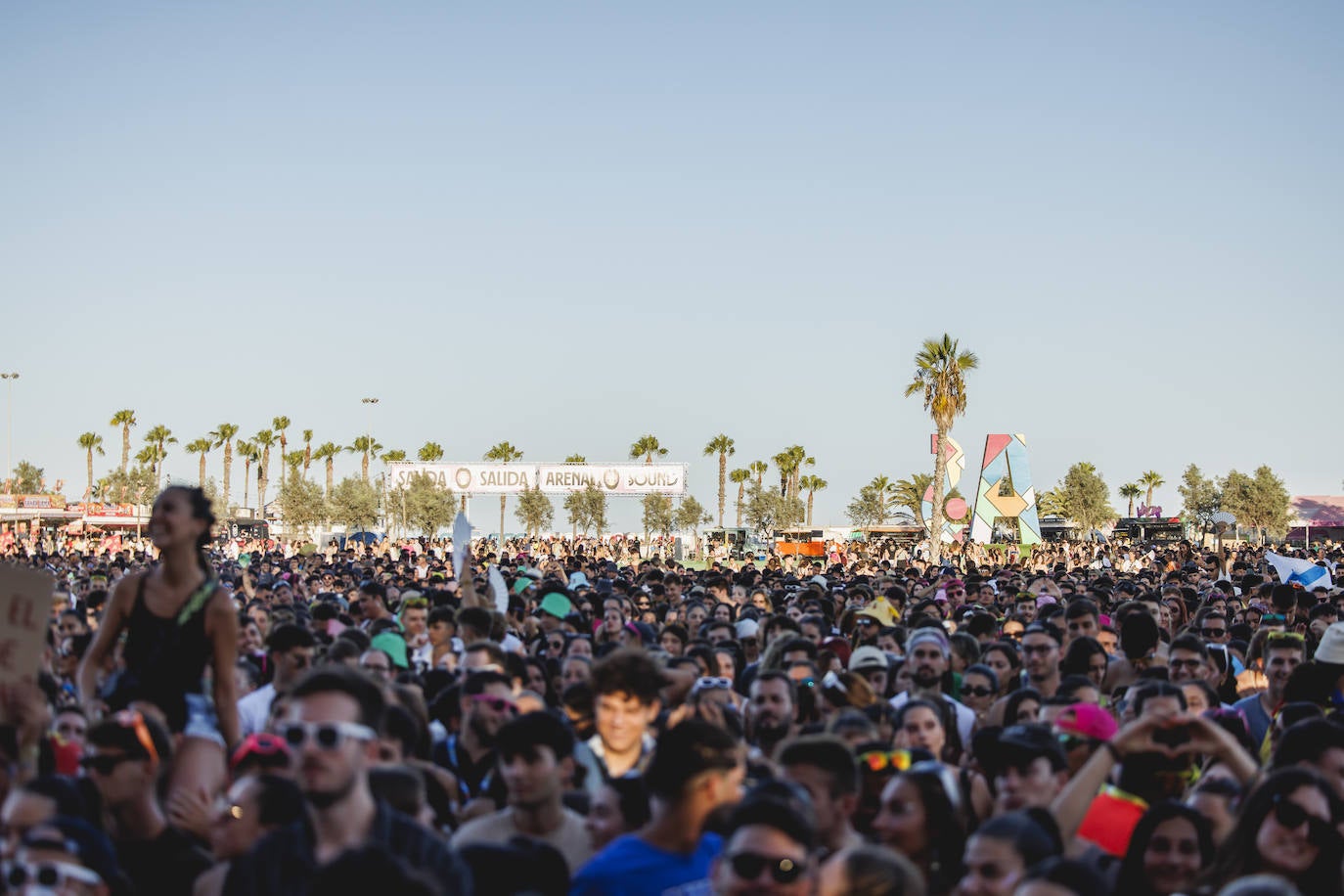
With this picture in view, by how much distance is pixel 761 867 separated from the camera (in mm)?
3824

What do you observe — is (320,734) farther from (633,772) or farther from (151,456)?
(151,456)

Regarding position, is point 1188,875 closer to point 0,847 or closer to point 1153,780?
point 1153,780

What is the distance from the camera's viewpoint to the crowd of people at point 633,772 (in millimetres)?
4090

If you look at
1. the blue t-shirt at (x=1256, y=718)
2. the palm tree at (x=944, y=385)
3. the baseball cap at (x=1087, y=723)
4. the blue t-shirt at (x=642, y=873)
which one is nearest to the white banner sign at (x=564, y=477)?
the palm tree at (x=944, y=385)

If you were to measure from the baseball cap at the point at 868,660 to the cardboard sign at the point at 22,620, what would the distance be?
5.50 metres

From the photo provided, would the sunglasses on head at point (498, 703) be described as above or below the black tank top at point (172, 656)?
below

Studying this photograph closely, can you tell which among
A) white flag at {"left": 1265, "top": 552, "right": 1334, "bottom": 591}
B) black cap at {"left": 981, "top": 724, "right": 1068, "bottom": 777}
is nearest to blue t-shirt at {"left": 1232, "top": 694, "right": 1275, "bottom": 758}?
black cap at {"left": 981, "top": 724, "right": 1068, "bottom": 777}

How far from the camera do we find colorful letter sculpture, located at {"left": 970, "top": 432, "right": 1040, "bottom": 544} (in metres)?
45.5

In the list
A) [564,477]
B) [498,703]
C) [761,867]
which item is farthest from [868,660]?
[564,477]

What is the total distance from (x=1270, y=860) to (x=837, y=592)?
1297 centimetres

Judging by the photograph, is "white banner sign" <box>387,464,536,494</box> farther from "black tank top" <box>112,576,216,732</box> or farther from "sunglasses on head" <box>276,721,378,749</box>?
"sunglasses on head" <box>276,721,378,749</box>

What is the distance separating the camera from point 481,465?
8500 cm

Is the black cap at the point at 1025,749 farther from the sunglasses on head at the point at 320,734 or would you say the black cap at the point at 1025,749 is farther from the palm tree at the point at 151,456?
the palm tree at the point at 151,456

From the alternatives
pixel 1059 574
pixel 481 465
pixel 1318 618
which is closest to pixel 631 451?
pixel 481 465
